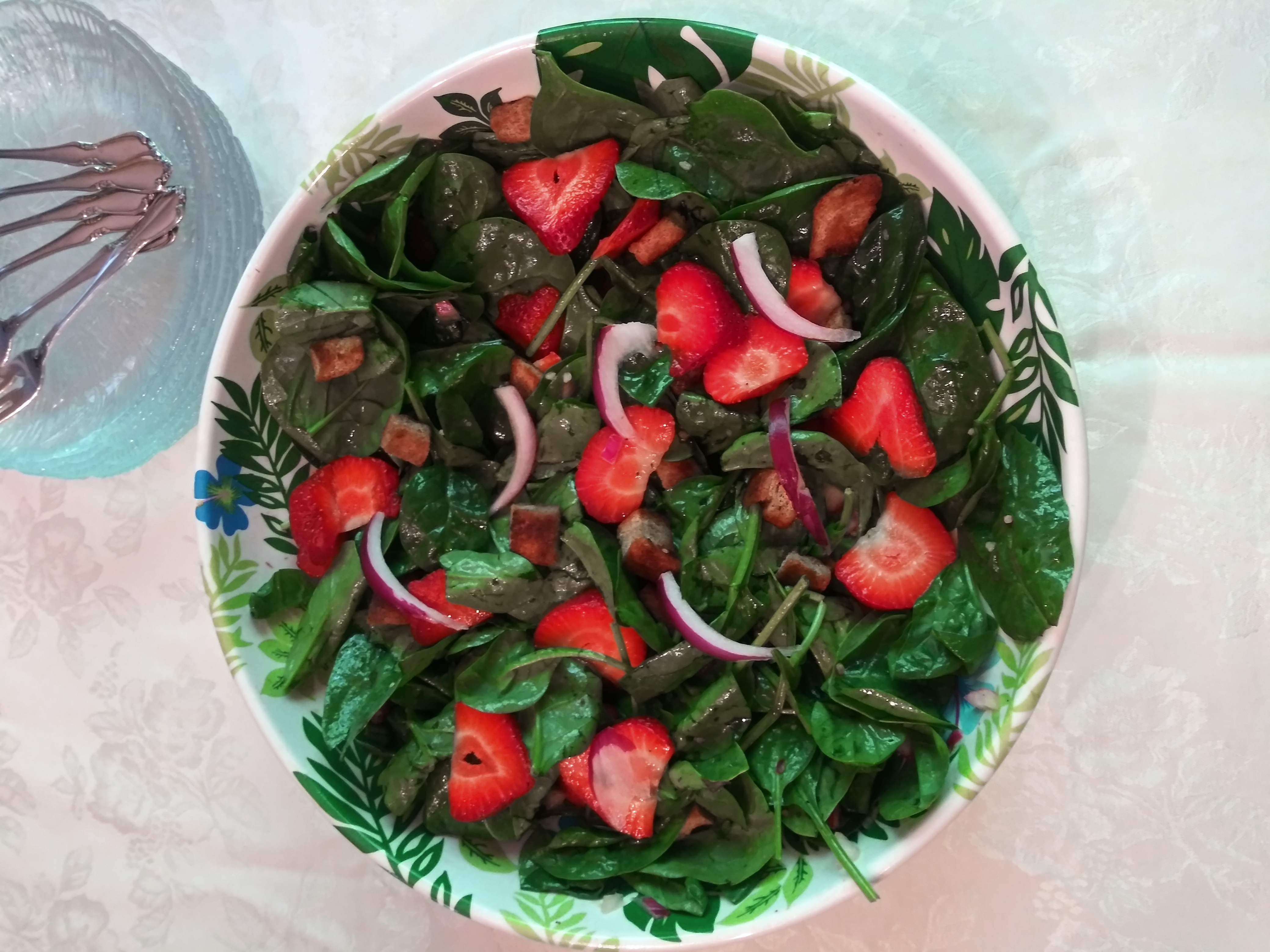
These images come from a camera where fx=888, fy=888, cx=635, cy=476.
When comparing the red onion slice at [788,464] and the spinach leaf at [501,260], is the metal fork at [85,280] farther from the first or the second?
the red onion slice at [788,464]

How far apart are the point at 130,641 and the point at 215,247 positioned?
1.73ft

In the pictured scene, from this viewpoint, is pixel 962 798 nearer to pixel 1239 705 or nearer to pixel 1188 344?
pixel 1239 705

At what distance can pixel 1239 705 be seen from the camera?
1.00 metres

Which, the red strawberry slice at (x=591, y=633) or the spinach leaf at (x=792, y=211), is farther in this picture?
the red strawberry slice at (x=591, y=633)

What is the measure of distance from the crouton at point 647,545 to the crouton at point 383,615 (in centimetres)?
25

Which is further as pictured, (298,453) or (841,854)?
Answer: (298,453)

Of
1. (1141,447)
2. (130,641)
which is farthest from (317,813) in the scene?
(1141,447)

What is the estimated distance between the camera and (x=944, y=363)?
837 millimetres

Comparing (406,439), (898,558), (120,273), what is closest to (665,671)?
(898,558)

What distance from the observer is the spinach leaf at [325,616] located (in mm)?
929

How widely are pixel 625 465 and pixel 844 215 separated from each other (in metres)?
0.34

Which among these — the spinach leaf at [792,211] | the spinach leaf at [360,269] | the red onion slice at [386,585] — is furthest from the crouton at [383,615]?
the spinach leaf at [792,211]

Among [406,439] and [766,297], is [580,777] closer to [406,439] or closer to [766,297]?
[406,439]

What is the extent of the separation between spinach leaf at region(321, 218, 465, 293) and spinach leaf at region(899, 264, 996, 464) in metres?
0.46
